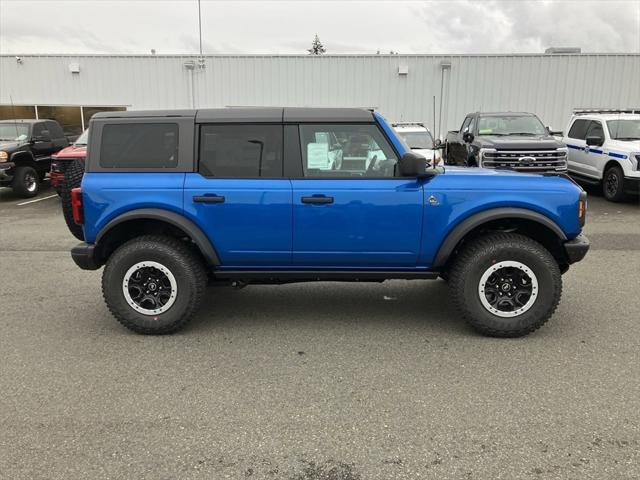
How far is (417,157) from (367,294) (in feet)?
6.35

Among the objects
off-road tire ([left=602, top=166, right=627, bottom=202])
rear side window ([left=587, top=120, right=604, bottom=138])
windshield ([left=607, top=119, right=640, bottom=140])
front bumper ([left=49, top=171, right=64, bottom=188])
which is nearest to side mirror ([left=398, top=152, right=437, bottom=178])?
off-road tire ([left=602, top=166, right=627, bottom=202])

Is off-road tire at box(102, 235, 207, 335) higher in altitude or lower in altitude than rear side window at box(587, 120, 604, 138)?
lower

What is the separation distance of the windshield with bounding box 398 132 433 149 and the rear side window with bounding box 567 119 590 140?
11.5 feet

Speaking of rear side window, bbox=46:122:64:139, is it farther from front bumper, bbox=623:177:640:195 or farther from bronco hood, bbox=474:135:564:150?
front bumper, bbox=623:177:640:195

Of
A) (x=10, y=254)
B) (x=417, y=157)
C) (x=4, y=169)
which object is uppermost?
(x=417, y=157)

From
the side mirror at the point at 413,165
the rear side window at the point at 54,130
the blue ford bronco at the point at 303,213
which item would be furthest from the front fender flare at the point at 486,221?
the rear side window at the point at 54,130

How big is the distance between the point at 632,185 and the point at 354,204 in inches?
353

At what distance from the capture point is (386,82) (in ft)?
56.4

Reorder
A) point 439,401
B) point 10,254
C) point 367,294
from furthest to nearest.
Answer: point 10,254 < point 367,294 < point 439,401

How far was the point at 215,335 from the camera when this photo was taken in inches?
175

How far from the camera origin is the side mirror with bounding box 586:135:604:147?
11.4 metres

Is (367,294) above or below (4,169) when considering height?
below

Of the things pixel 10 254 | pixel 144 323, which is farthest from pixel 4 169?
pixel 144 323

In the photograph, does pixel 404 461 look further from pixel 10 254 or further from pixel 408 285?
pixel 10 254
